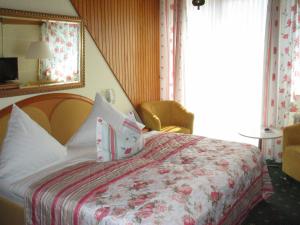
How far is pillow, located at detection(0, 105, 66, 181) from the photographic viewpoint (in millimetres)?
2766

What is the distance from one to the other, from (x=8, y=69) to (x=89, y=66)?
1161 millimetres

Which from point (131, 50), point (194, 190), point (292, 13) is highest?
point (292, 13)

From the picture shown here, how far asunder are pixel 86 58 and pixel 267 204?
8.54 ft

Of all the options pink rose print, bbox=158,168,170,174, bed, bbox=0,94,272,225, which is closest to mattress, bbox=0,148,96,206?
bed, bbox=0,94,272,225

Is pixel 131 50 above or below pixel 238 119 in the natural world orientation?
above

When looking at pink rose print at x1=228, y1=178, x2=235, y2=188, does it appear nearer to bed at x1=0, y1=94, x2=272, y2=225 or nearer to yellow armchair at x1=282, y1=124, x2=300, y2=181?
bed at x1=0, y1=94, x2=272, y2=225

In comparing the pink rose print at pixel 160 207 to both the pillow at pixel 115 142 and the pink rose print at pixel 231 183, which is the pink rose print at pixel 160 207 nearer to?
the pink rose print at pixel 231 183

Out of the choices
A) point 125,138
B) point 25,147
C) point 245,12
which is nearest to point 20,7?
point 25,147

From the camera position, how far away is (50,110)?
356cm

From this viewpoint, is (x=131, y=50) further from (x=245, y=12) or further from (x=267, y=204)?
(x=267, y=204)

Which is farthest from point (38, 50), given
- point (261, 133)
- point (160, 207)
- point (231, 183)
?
point (261, 133)

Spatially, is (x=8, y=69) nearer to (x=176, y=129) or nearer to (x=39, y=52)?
(x=39, y=52)

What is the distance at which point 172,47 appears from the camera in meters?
5.52

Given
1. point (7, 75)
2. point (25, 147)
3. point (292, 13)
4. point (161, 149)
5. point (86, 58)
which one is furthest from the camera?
point (292, 13)
